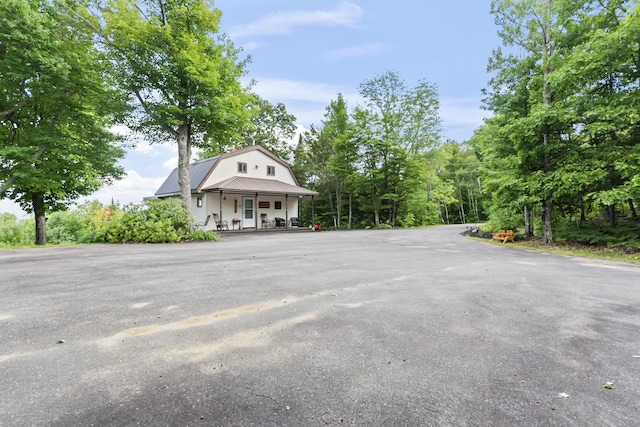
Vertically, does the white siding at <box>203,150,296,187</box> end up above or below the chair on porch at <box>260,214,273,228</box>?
above

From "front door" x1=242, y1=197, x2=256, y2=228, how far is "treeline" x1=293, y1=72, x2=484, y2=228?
718 centimetres

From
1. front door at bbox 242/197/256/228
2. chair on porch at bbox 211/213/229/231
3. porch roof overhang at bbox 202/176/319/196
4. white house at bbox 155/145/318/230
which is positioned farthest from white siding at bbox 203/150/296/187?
chair on porch at bbox 211/213/229/231

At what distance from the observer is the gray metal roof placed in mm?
18734

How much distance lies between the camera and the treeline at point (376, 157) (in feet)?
75.8

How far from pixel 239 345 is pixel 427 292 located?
289 cm

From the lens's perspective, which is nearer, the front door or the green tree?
the front door

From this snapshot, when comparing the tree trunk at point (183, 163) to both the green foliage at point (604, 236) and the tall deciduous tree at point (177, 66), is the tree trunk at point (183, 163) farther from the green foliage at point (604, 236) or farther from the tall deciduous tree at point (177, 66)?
the green foliage at point (604, 236)

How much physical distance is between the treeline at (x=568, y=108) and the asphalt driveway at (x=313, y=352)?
6.19 meters

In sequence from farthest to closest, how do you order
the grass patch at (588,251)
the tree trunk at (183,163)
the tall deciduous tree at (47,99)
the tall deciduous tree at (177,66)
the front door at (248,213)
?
the front door at (248,213), the tree trunk at (183,163), the tall deciduous tree at (177,66), the tall deciduous tree at (47,99), the grass patch at (588,251)

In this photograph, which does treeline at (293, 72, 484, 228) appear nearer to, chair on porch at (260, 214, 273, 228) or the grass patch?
chair on porch at (260, 214, 273, 228)

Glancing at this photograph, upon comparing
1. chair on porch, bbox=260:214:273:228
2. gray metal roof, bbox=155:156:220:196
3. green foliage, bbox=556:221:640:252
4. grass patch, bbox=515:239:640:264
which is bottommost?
grass patch, bbox=515:239:640:264

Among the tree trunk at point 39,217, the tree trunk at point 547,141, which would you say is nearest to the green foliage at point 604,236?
the tree trunk at point 547,141

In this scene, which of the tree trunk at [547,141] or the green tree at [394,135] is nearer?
the tree trunk at [547,141]

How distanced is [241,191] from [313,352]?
16277mm
